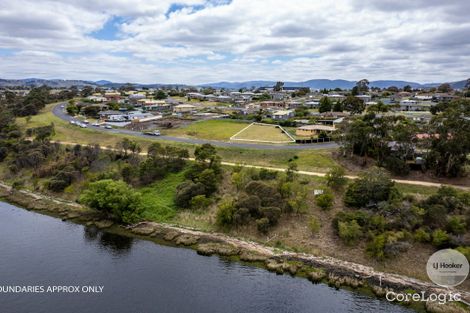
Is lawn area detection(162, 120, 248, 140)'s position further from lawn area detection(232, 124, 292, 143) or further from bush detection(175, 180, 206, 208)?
bush detection(175, 180, 206, 208)

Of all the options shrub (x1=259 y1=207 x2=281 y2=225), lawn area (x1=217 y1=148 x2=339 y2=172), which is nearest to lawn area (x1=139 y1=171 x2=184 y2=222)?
lawn area (x1=217 y1=148 x2=339 y2=172)

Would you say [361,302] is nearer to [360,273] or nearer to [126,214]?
[360,273]

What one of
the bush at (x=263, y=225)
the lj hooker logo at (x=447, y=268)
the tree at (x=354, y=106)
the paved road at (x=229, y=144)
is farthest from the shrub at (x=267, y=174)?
the tree at (x=354, y=106)

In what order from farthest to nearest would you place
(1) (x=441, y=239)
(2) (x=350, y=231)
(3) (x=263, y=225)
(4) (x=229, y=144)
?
(4) (x=229, y=144) → (3) (x=263, y=225) → (2) (x=350, y=231) → (1) (x=441, y=239)

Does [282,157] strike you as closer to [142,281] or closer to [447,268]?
[447,268]

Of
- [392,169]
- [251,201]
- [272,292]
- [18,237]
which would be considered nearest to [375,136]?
[392,169]

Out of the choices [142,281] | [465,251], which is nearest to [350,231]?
[465,251]

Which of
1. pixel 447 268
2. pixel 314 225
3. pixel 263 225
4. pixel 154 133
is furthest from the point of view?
pixel 154 133

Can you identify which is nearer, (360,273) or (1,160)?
(360,273)
